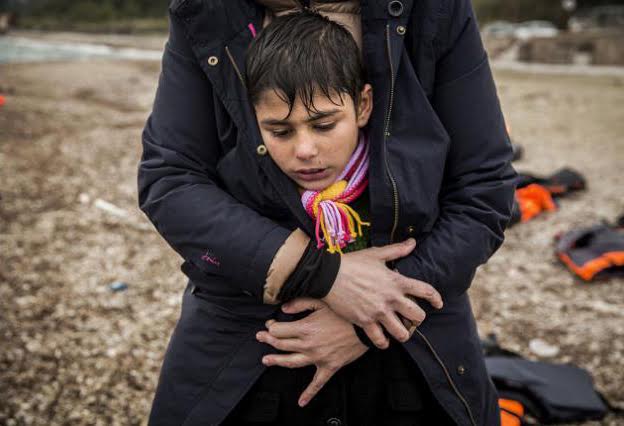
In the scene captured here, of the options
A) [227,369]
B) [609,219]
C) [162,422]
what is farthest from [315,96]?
[609,219]

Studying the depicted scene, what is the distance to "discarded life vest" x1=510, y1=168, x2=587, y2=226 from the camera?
5.46 m

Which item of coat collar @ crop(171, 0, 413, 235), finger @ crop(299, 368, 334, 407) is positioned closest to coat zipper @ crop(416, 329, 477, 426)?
finger @ crop(299, 368, 334, 407)

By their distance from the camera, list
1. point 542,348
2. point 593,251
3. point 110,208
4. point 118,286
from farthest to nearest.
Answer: point 110,208 → point 593,251 → point 118,286 → point 542,348

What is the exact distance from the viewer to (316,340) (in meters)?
1.69

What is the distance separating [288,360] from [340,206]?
1.78 ft

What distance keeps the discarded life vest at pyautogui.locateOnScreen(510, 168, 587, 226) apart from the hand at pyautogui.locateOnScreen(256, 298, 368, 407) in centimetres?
400

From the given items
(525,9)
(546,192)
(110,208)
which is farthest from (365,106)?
(525,9)

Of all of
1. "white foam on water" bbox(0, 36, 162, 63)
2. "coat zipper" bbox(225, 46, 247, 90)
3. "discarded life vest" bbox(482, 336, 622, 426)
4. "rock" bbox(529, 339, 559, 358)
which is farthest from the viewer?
"white foam on water" bbox(0, 36, 162, 63)

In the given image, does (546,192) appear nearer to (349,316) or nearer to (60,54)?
(349,316)

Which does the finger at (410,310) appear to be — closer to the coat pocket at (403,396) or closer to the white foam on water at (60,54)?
the coat pocket at (403,396)

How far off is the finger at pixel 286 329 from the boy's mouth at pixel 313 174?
49cm

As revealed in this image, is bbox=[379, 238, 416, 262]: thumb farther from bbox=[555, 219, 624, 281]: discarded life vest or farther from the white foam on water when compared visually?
the white foam on water

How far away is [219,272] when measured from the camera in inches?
66.2

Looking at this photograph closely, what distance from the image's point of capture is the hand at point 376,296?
5.34 feet
